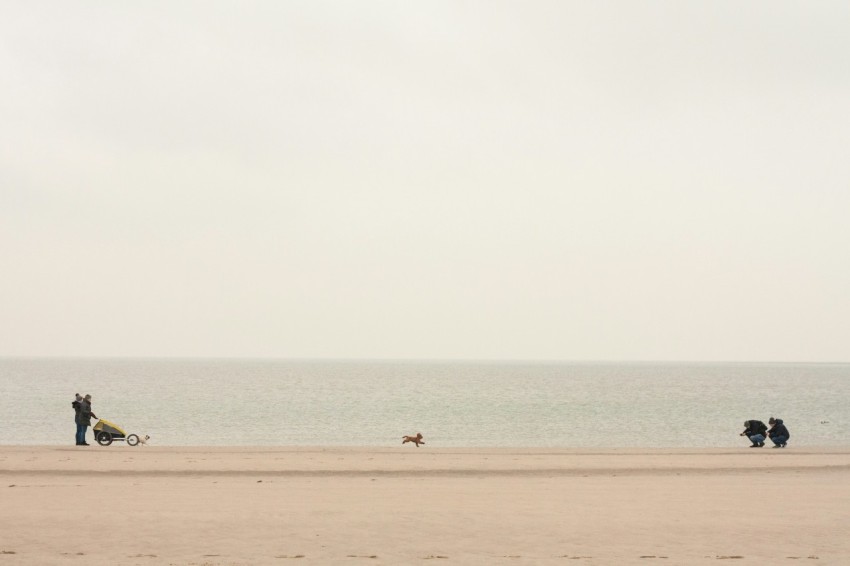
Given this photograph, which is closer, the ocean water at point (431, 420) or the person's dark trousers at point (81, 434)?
the person's dark trousers at point (81, 434)

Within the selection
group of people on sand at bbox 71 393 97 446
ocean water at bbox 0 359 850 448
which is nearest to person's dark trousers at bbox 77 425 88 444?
group of people on sand at bbox 71 393 97 446

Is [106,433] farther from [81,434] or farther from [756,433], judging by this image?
[756,433]

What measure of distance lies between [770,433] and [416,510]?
20.2 meters

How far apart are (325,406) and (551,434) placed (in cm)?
3003

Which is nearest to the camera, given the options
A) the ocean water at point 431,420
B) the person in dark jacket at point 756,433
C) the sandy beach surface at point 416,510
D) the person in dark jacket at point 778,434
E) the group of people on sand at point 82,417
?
the sandy beach surface at point 416,510

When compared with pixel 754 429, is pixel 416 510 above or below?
below

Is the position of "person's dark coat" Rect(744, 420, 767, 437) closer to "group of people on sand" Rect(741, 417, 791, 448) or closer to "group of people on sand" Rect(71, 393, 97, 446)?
"group of people on sand" Rect(741, 417, 791, 448)

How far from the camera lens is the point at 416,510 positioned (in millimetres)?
16234

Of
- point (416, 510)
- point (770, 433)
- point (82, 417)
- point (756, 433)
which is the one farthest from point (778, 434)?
point (82, 417)

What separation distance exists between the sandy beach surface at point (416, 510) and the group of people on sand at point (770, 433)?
4.60m

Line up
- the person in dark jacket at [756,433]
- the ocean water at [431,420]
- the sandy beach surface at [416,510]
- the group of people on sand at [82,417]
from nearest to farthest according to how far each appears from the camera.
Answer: the sandy beach surface at [416,510]
the group of people on sand at [82,417]
the person in dark jacket at [756,433]
the ocean water at [431,420]

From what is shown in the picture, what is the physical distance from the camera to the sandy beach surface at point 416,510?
12516mm

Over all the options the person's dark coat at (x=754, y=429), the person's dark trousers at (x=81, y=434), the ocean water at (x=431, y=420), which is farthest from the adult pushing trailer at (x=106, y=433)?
the person's dark coat at (x=754, y=429)

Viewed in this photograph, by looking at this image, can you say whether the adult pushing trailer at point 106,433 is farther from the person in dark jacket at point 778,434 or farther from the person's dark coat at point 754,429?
the person in dark jacket at point 778,434
